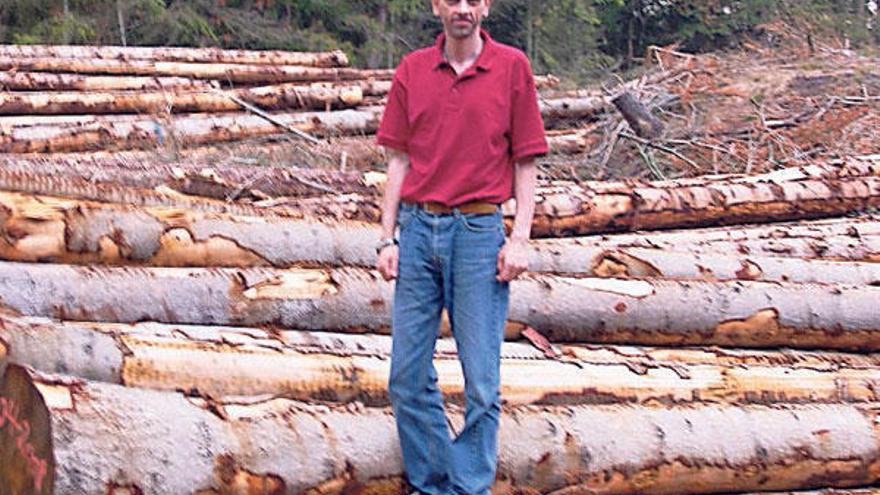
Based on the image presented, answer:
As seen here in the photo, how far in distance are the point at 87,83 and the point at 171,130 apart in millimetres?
2584

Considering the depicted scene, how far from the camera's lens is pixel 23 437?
9.94 ft

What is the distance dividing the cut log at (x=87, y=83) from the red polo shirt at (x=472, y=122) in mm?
8913

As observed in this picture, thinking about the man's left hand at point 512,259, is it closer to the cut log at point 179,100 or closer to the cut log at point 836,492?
the cut log at point 836,492

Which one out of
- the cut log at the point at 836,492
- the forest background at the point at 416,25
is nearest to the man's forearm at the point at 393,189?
the cut log at the point at 836,492

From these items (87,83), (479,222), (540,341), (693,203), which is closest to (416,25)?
(87,83)

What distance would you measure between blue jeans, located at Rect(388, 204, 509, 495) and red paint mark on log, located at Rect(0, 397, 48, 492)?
1177 mm

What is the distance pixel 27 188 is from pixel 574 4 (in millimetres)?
20294

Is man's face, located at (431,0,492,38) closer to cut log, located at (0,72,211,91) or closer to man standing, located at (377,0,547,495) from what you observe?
man standing, located at (377,0,547,495)

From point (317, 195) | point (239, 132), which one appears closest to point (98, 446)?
point (317, 195)

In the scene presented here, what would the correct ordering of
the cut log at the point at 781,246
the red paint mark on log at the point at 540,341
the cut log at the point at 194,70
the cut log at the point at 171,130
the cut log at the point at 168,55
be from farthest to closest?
1. the cut log at the point at 168,55
2. the cut log at the point at 194,70
3. the cut log at the point at 171,130
4. the cut log at the point at 781,246
5. the red paint mark on log at the point at 540,341

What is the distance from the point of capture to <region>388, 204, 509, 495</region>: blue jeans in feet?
11.6

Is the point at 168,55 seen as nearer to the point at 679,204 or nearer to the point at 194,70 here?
the point at 194,70

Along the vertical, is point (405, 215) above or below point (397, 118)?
below

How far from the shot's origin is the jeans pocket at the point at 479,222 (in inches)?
139
